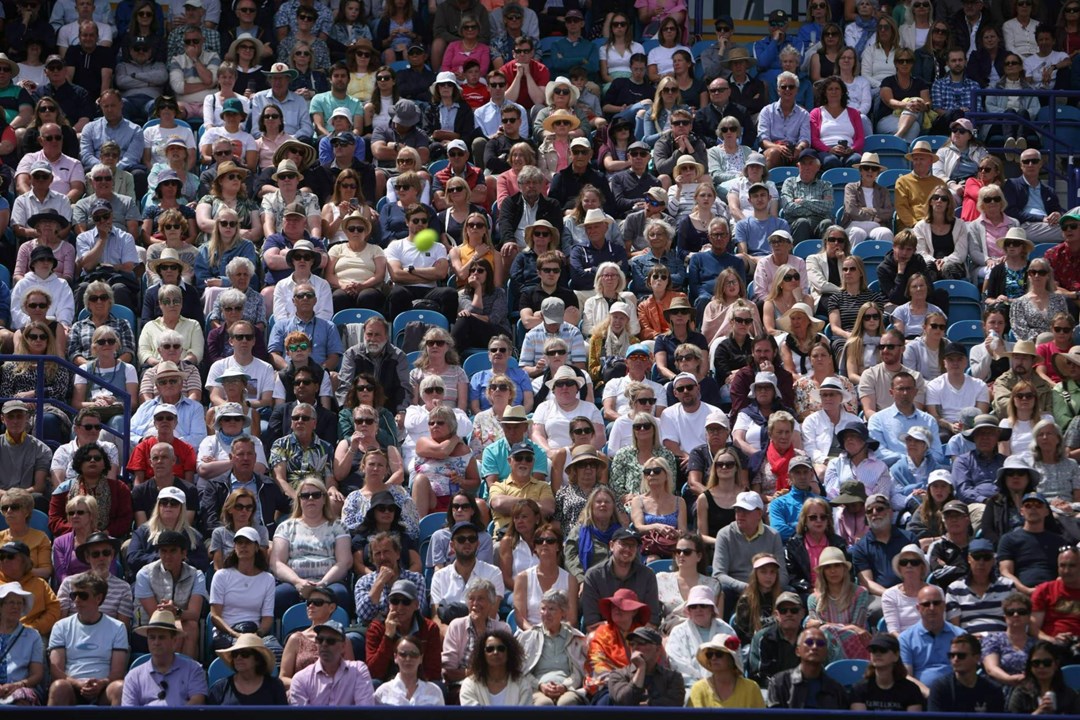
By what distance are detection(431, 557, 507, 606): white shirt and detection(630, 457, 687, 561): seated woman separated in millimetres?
1159

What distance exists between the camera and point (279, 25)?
61.3 feet

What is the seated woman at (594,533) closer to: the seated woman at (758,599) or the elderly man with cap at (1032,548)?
the seated woman at (758,599)

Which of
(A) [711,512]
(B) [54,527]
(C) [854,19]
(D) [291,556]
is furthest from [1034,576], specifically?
(C) [854,19]

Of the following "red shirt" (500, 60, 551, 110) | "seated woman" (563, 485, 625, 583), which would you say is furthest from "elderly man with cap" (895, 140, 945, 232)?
"seated woman" (563, 485, 625, 583)

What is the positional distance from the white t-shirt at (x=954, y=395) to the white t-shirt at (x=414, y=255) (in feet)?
13.2

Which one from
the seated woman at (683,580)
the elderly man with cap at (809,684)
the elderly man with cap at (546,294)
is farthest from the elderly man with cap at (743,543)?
the elderly man with cap at (546,294)

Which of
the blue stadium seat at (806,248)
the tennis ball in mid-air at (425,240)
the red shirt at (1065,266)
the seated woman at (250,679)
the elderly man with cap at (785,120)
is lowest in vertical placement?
the seated woman at (250,679)

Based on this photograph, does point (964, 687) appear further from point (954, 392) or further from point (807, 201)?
point (807, 201)

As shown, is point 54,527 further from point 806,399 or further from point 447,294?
point 806,399

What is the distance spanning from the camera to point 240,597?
37.8ft

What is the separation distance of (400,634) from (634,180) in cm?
655

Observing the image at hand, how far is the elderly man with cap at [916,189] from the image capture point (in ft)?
53.2

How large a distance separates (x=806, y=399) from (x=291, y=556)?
4.08 m

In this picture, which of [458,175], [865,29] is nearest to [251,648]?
[458,175]
